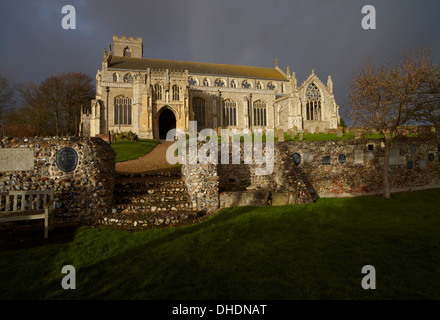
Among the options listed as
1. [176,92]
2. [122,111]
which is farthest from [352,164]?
[122,111]

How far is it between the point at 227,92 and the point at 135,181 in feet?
117

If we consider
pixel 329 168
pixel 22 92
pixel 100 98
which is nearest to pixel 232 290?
pixel 329 168

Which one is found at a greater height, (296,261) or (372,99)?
(372,99)

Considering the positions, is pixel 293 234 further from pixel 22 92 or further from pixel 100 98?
pixel 22 92

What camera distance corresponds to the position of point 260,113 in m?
43.5

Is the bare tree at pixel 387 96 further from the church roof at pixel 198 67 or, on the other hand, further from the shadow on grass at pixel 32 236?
the church roof at pixel 198 67

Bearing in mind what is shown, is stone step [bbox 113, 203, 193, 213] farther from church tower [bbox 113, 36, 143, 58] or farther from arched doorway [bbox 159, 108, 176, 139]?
church tower [bbox 113, 36, 143, 58]

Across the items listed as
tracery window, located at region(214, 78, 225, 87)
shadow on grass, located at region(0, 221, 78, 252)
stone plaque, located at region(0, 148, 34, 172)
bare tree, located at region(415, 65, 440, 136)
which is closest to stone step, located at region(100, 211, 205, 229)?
shadow on grass, located at region(0, 221, 78, 252)

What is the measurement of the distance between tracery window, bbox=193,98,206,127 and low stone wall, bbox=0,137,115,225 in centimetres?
3243

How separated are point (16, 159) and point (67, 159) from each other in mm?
1480

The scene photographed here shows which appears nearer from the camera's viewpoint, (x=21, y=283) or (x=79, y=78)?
(x=21, y=283)

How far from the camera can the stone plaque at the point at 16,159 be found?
6934 millimetres

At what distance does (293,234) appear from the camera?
5.96 metres

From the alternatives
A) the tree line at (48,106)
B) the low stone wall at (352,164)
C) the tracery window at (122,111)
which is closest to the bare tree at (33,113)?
the tree line at (48,106)
